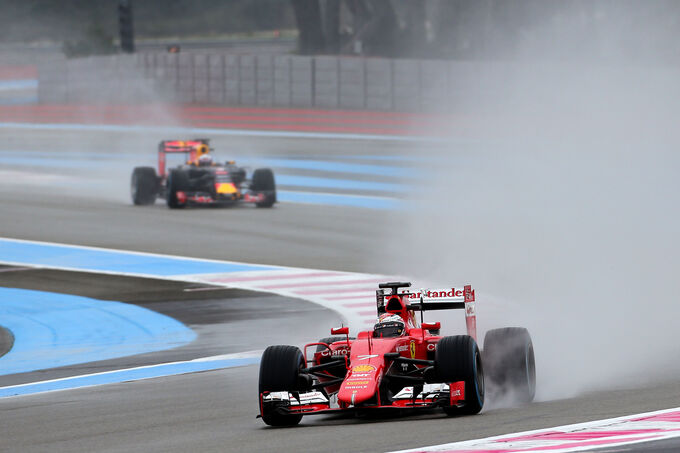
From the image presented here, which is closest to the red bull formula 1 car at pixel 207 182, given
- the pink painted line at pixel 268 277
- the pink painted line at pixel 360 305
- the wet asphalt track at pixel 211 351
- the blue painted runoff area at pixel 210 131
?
the wet asphalt track at pixel 211 351

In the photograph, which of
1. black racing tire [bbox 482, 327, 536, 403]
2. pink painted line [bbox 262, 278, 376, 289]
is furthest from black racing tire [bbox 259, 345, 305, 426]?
pink painted line [bbox 262, 278, 376, 289]

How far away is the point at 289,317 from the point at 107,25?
5428 centimetres

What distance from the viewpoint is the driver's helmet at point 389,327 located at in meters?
8.92

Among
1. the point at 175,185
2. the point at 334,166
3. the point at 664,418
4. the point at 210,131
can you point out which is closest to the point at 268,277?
the point at 175,185

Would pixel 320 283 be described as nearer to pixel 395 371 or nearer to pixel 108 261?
pixel 108 261

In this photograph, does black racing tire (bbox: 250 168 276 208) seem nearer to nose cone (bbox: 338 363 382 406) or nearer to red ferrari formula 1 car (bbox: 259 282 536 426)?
red ferrari formula 1 car (bbox: 259 282 536 426)

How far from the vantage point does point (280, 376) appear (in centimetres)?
850

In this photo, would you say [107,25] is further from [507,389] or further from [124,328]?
[507,389]

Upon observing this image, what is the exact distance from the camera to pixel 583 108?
2925 centimetres

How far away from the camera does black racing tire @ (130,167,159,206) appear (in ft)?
84.8

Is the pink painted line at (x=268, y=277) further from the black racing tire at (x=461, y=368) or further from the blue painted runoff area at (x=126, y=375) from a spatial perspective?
the black racing tire at (x=461, y=368)

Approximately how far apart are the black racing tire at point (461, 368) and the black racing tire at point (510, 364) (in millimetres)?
590

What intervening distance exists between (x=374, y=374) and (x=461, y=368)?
0.58 meters

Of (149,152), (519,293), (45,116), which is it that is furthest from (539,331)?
(45,116)
